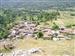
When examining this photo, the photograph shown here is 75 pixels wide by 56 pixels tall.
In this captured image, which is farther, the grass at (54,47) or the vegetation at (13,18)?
the vegetation at (13,18)

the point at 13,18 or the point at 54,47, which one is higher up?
the point at 54,47

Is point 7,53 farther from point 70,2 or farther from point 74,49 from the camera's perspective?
point 70,2

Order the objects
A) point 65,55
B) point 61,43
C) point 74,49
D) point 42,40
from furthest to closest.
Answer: point 42,40
point 61,43
point 74,49
point 65,55

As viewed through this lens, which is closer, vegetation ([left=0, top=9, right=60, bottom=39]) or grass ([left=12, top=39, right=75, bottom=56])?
grass ([left=12, top=39, right=75, bottom=56])

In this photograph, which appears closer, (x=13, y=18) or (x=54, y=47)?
(x=54, y=47)

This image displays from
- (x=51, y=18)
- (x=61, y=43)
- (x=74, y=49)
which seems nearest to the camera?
(x=74, y=49)

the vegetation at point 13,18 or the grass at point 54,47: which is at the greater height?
the grass at point 54,47

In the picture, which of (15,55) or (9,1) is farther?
(9,1)

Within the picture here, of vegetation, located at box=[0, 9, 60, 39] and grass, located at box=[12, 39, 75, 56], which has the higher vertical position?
grass, located at box=[12, 39, 75, 56]

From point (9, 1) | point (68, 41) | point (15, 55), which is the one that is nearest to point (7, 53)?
point (15, 55)

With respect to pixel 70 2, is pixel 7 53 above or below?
above

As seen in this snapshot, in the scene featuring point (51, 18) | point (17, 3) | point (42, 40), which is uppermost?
point (42, 40)
